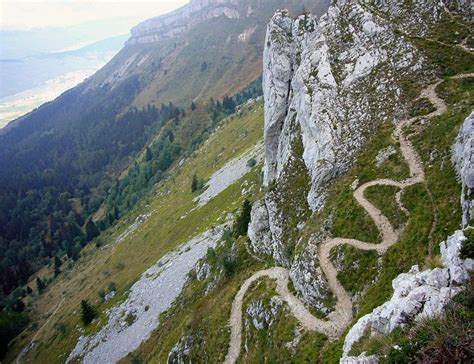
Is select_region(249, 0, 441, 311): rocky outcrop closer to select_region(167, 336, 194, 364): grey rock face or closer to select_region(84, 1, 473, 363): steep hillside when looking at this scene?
select_region(84, 1, 473, 363): steep hillside

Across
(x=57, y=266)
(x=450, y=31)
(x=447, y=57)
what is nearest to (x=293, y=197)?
(x=447, y=57)

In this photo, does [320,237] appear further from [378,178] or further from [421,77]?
[421,77]

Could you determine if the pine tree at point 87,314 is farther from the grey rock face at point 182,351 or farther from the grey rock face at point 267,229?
the grey rock face at point 267,229

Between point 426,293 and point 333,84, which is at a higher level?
point 333,84

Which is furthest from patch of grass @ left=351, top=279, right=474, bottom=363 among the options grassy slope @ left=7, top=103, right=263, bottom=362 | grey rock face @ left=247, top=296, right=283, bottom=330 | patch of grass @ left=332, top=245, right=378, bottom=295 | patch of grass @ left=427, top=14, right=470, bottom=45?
grassy slope @ left=7, top=103, right=263, bottom=362

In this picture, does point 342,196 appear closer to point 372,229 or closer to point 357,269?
point 372,229
